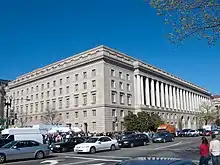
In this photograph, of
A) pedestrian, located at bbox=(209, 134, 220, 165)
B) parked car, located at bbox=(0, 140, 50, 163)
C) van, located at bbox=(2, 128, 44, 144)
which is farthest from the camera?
van, located at bbox=(2, 128, 44, 144)

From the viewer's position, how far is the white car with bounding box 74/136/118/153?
86.8ft

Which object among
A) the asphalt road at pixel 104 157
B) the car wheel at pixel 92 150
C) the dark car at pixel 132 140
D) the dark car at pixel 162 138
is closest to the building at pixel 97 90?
the dark car at pixel 162 138

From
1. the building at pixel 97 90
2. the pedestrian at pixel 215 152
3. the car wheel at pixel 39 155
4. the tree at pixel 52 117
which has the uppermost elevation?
the building at pixel 97 90

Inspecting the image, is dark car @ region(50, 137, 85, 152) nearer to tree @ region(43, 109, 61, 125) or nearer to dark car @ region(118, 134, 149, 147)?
dark car @ region(118, 134, 149, 147)

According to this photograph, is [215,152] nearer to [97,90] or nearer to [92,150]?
[92,150]

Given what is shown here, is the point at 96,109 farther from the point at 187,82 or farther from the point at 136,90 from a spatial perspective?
the point at 187,82

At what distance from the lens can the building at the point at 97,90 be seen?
70.8 meters

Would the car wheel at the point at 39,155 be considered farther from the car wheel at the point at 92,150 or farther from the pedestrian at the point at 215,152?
the pedestrian at the point at 215,152

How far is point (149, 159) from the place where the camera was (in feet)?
16.2

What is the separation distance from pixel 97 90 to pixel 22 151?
50.0 metres

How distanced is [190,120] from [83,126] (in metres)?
53.8

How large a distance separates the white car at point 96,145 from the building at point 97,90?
127ft

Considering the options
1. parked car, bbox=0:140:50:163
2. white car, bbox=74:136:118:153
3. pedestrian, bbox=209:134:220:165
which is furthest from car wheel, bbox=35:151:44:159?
pedestrian, bbox=209:134:220:165

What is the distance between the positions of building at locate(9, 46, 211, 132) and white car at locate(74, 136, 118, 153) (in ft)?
127
